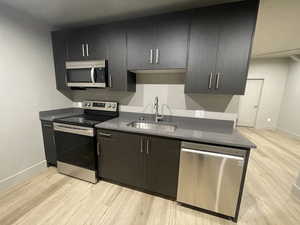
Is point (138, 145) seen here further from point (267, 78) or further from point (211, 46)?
point (267, 78)

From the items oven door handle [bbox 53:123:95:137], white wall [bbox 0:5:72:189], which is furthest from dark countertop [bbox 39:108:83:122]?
oven door handle [bbox 53:123:95:137]

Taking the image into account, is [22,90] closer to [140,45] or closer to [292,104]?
[140,45]

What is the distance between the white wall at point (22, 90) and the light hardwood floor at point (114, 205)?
0.34m

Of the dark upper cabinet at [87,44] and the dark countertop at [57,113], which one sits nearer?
the dark upper cabinet at [87,44]

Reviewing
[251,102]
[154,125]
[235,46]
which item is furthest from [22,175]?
[251,102]

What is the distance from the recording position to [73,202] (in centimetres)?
170

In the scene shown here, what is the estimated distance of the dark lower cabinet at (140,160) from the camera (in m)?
1.60

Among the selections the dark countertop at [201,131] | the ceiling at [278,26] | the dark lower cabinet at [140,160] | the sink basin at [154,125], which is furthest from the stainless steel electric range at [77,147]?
the ceiling at [278,26]

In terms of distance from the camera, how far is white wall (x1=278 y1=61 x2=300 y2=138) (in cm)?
420

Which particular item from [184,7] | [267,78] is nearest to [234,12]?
[184,7]

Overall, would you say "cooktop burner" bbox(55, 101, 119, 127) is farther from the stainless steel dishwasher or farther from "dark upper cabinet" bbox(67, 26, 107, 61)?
the stainless steel dishwasher

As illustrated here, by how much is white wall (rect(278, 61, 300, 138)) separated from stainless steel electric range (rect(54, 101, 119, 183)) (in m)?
5.79

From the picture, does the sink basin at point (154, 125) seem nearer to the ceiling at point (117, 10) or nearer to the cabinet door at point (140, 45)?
the cabinet door at point (140, 45)

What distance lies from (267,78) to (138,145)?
569 cm
